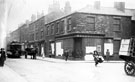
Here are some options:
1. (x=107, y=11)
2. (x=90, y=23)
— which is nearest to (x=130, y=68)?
(x=90, y=23)

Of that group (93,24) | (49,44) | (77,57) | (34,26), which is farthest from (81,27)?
(34,26)

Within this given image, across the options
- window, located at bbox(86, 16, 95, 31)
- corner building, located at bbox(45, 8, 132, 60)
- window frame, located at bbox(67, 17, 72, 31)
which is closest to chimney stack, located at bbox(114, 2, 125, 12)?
corner building, located at bbox(45, 8, 132, 60)

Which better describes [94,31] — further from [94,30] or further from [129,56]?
[129,56]

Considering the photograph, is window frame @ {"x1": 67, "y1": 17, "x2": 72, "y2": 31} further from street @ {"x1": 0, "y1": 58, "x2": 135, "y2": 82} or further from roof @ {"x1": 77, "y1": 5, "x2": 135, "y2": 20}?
street @ {"x1": 0, "y1": 58, "x2": 135, "y2": 82}

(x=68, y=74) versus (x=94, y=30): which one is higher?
(x=94, y=30)

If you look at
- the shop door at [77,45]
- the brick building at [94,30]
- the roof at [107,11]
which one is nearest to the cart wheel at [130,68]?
the brick building at [94,30]

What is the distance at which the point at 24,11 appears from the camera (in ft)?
33.9

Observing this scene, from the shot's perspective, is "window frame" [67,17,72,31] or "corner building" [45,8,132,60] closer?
"corner building" [45,8,132,60]

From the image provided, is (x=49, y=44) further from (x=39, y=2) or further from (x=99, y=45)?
(x=39, y=2)

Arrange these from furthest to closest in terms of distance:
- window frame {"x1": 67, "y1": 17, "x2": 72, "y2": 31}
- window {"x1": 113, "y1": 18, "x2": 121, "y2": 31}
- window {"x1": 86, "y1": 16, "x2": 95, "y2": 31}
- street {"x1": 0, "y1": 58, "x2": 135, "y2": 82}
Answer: window {"x1": 113, "y1": 18, "x2": 121, "y2": 31}
window frame {"x1": 67, "y1": 17, "x2": 72, "y2": 31}
window {"x1": 86, "y1": 16, "x2": 95, "y2": 31}
street {"x1": 0, "y1": 58, "x2": 135, "y2": 82}

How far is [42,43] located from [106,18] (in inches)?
564

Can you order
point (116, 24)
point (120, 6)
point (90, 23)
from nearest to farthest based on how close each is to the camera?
point (90, 23) → point (116, 24) → point (120, 6)

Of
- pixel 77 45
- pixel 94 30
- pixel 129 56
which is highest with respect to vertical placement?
pixel 94 30

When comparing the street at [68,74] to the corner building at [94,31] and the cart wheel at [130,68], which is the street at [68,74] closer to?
the cart wheel at [130,68]
